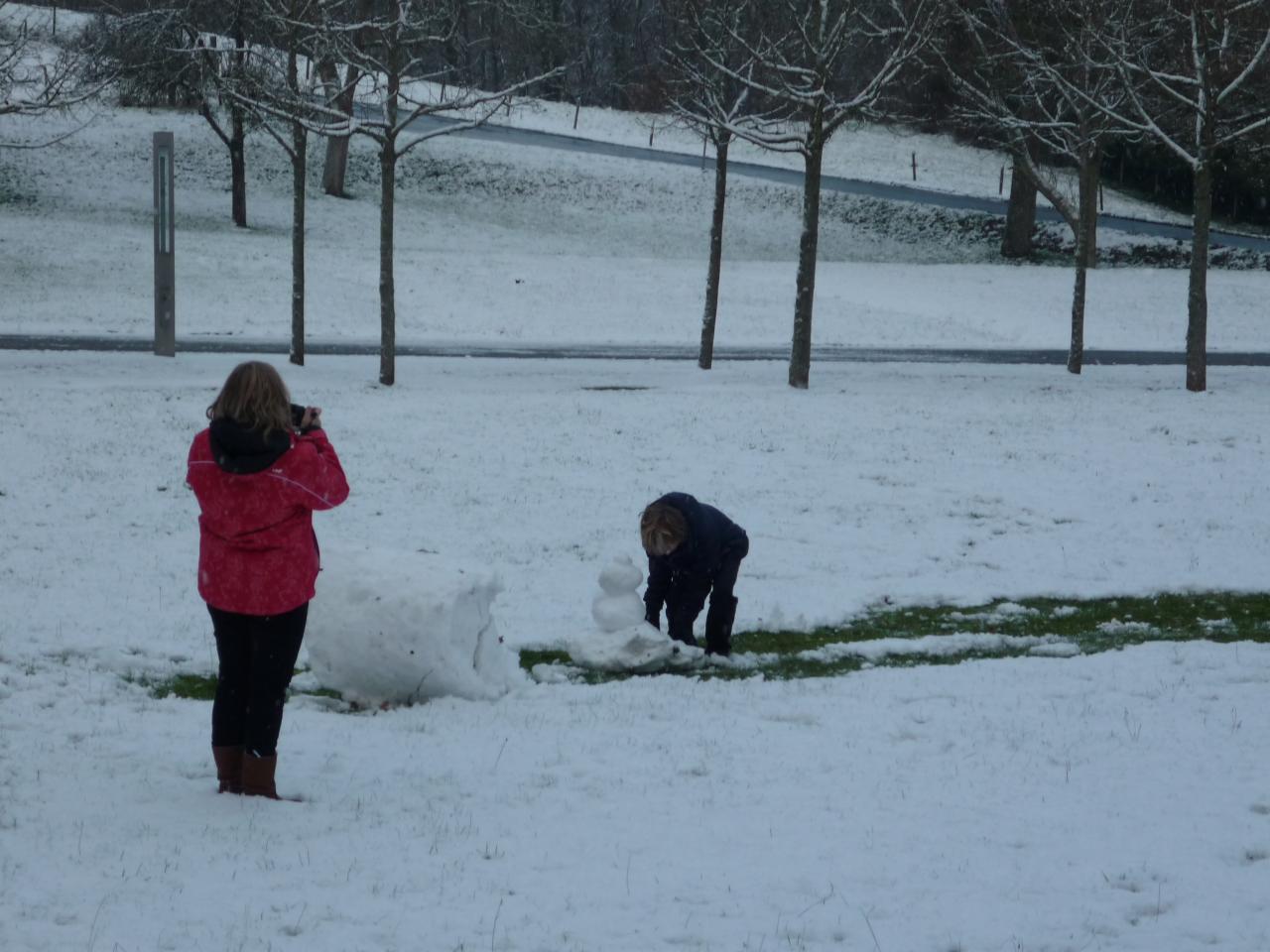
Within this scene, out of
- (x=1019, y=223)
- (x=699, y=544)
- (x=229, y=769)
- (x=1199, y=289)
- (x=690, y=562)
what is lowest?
(x=229, y=769)

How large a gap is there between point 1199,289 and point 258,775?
66.2 ft

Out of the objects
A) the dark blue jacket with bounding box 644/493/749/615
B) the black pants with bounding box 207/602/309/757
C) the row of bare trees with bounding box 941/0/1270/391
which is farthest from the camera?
the row of bare trees with bounding box 941/0/1270/391

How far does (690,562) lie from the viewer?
28.9 ft

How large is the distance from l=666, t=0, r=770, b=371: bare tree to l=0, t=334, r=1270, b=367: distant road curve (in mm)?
3059

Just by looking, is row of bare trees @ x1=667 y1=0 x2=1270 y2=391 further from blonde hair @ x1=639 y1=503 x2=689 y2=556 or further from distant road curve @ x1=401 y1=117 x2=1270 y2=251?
distant road curve @ x1=401 y1=117 x2=1270 y2=251

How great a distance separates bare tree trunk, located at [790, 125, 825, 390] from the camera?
71.8 feet

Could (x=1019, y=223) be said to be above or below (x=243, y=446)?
above

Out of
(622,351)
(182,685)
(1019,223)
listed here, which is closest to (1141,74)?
(622,351)

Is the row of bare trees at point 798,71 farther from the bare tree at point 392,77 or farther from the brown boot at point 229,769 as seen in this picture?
the brown boot at point 229,769

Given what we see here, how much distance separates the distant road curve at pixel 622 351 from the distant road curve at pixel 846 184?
20108 mm

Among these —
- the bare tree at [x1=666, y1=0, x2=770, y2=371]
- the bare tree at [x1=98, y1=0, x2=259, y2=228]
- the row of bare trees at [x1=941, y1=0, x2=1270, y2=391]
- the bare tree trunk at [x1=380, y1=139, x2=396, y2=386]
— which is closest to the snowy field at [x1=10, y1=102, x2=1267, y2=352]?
the bare tree at [x1=98, y1=0, x2=259, y2=228]

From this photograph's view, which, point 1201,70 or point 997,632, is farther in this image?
point 1201,70

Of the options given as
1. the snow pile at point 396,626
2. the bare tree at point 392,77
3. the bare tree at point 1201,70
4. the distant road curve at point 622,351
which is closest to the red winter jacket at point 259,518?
the snow pile at point 396,626

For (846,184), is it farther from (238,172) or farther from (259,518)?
(259,518)
